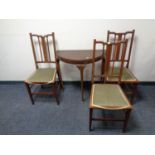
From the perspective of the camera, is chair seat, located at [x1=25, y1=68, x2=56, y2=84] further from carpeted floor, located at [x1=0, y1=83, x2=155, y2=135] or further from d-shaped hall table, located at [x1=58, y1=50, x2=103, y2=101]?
carpeted floor, located at [x1=0, y1=83, x2=155, y2=135]

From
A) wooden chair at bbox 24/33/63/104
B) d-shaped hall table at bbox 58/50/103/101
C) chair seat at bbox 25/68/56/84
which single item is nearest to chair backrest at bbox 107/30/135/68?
d-shaped hall table at bbox 58/50/103/101

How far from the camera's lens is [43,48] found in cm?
207

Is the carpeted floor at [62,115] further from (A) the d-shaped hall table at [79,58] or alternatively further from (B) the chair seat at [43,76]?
(A) the d-shaped hall table at [79,58]

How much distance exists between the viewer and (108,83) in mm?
1820

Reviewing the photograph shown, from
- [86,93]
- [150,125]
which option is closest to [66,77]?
[86,93]

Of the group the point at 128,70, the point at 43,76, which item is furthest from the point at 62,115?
the point at 128,70

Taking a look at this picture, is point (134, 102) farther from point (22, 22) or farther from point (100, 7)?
point (22, 22)

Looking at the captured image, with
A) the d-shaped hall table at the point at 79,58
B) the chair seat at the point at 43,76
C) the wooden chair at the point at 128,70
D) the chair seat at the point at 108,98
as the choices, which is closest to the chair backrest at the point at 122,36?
the wooden chair at the point at 128,70

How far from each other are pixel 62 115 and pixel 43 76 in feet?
2.18

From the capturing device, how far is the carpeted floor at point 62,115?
1633 mm

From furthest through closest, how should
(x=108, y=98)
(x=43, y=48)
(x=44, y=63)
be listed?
1. (x=44, y=63)
2. (x=43, y=48)
3. (x=108, y=98)

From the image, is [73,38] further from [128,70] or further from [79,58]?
[128,70]

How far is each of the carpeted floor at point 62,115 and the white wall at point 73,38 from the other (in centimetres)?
45

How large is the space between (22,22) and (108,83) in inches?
66.7
